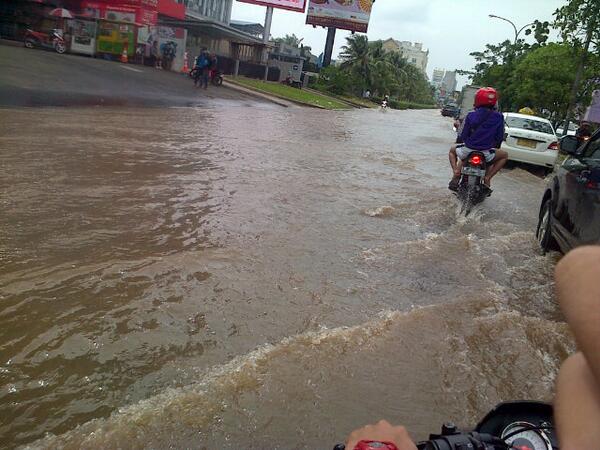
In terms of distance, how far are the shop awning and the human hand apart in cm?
3760

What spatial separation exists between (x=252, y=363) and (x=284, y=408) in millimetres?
390

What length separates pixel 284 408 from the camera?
2.46 meters

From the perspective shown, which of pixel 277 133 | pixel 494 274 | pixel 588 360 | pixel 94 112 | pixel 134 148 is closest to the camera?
pixel 588 360

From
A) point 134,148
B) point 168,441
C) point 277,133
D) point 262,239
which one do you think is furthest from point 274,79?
point 168,441

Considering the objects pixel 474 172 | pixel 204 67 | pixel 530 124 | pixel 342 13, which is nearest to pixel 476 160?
pixel 474 172

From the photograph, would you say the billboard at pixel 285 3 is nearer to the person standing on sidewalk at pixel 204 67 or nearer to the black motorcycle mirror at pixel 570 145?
the person standing on sidewalk at pixel 204 67

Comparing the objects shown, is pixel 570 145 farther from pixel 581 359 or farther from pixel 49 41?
pixel 49 41

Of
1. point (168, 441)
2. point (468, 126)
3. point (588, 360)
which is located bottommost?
point (168, 441)

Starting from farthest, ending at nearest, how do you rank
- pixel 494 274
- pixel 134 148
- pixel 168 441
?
pixel 134 148
pixel 494 274
pixel 168 441

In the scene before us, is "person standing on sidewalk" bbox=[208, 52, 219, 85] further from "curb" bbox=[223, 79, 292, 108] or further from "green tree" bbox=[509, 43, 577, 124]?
"green tree" bbox=[509, 43, 577, 124]

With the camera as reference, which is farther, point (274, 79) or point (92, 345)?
point (274, 79)

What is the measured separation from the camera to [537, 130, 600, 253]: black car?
4.12m

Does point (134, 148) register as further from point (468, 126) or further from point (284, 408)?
point (284, 408)

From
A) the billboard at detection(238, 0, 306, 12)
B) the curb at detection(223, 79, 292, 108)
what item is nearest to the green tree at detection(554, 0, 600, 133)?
the curb at detection(223, 79, 292, 108)
